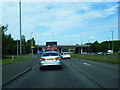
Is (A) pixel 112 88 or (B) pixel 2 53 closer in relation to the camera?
(A) pixel 112 88

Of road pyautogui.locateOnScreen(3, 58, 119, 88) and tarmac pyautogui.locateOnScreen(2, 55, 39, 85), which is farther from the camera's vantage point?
tarmac pyautogui.locateOnScreen(2, 55, 39, 85)

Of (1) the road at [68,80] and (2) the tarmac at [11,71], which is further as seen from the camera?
(2) the tarmac at [11,71]

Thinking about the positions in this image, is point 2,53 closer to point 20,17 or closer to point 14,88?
point 20,17

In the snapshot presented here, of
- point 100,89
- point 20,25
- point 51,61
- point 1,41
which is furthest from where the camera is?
point 1,41

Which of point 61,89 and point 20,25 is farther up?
point 20,25

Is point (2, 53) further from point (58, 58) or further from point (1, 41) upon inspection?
point (58, 58)

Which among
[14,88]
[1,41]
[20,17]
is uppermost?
[20,17]

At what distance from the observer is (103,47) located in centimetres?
11775

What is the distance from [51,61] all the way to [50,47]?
2429 cm

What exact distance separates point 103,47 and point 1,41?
288 feet

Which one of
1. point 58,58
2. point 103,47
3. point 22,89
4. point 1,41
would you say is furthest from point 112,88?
point 103,47

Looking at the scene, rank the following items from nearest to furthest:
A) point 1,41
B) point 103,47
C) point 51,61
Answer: point 51,61
point 1,41
point 103,47

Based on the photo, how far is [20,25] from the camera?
94.4 feet

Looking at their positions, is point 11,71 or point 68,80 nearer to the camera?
point 68,80
